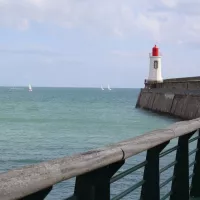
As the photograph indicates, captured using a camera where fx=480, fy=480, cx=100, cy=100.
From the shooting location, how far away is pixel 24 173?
168 cm

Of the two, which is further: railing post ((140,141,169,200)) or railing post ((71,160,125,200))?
railing post ((140,141,169,200))

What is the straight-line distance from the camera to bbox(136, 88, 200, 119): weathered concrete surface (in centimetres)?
3188

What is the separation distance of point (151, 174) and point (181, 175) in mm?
840

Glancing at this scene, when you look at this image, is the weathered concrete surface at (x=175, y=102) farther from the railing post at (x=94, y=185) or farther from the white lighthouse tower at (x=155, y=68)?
the railing post at (x=94, y=185)

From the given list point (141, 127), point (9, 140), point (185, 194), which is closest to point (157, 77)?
point (141, 127)

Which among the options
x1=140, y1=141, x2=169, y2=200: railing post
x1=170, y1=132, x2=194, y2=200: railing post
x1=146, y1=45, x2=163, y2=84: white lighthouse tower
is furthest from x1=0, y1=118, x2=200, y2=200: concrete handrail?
x1=146, y1=45, x2=163, y2=84: white lighthouse tower

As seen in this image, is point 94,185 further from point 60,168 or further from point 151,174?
point 151,174

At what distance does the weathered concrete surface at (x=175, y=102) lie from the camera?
1255 inches

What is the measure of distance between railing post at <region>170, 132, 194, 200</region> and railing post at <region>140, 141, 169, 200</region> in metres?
0.74

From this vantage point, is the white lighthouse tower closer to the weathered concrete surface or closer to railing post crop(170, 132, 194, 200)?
the weathered concrete surface

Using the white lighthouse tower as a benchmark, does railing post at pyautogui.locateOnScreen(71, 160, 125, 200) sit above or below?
below

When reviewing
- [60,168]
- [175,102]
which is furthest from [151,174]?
[175,102]

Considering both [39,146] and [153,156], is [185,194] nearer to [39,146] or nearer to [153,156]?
[153,156]

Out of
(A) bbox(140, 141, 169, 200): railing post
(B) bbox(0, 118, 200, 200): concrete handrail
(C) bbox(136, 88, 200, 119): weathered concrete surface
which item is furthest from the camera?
(C) bbox(136, 88, 200, 119): weathered concrete surface
